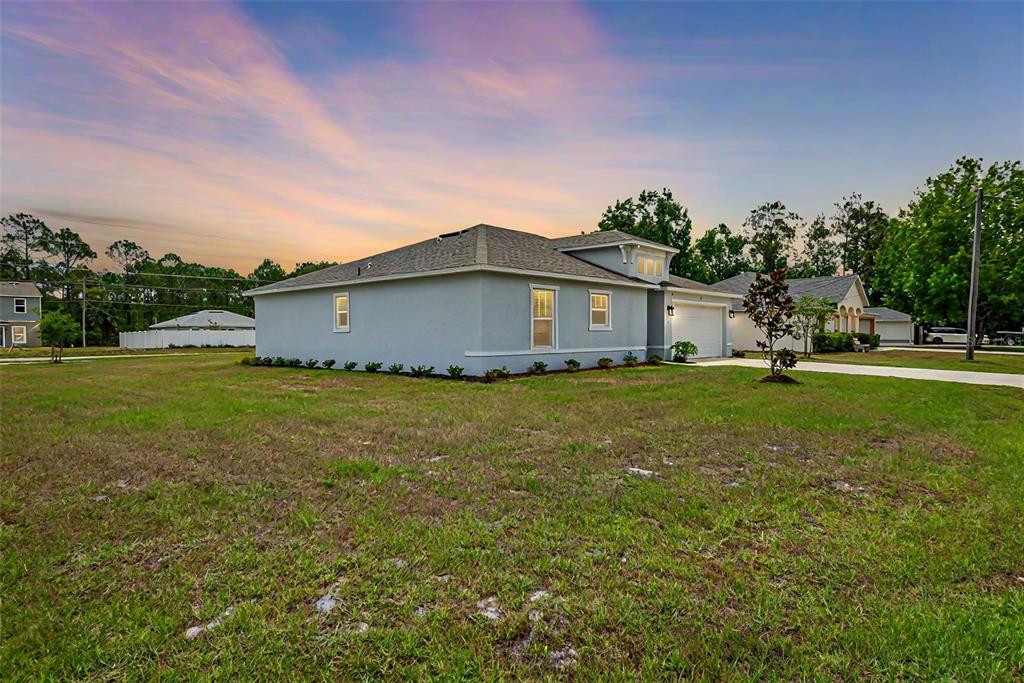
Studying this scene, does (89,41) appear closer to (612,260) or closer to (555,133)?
(555,133)

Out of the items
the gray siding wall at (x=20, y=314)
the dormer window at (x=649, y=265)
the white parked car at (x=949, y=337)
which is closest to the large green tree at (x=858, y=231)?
the white parked car at (x=949, y=337)

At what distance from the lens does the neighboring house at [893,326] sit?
4282 cm

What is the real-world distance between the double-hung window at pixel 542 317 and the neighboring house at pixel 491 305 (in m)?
0.03

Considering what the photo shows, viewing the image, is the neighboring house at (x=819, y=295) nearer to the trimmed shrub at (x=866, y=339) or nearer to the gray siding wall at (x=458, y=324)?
the trimmed shrub at (x=866, y=339)

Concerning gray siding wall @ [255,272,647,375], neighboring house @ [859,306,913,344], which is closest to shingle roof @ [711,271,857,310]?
neighboring house @ [859,306,913,344]

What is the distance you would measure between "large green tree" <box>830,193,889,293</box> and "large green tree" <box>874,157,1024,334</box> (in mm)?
19513

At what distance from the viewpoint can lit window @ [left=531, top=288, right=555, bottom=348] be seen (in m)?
15.0

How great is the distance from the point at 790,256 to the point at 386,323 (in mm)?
48103

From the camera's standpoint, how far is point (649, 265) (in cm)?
1950

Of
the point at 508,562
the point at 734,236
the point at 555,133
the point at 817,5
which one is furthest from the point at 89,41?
the point at 734,236

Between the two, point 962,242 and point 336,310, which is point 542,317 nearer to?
point 336,310

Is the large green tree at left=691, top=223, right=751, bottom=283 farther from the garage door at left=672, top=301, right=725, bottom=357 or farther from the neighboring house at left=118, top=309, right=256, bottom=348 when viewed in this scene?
the neighboring house at left=118, top=309, right=256, bottom=348

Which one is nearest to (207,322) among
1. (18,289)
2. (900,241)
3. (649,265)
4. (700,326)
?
(18,289)

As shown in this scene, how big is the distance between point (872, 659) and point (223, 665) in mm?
2961
